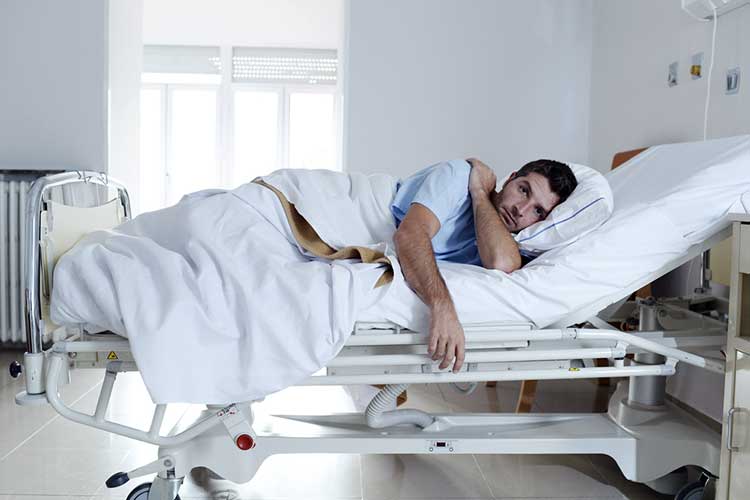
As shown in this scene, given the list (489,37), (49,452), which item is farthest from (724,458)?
(489,37)

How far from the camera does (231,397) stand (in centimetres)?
151

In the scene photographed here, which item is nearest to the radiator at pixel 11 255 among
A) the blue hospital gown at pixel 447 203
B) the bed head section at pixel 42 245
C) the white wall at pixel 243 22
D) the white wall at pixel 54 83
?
the white wall at pixel 54 83

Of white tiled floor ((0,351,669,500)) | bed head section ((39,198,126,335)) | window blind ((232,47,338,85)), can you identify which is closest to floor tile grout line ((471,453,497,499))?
white tiled floor ((0,351,669,500))

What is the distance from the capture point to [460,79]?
3.62 meters

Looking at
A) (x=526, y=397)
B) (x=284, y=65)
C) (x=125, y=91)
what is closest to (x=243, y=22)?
(x=284, y=65)

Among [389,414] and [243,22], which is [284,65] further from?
[389,414]

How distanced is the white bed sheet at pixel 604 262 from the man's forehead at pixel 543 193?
168 mm

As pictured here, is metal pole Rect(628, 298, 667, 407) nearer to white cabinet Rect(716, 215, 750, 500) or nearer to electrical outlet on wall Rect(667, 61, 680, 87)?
white cabinet Rect(716, 215, 750, 500)

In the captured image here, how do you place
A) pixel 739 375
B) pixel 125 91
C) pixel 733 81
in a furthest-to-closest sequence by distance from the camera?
pixel 125 91
pixel 733 81
pixel 739 375

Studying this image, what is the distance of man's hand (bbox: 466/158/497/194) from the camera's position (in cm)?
191

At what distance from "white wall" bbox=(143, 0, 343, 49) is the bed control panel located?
5198mm

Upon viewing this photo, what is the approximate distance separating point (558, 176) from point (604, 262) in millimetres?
304

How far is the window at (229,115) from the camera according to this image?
769 centimetres

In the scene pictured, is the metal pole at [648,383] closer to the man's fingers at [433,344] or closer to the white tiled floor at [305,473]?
the white tiled floor at [305,473]
